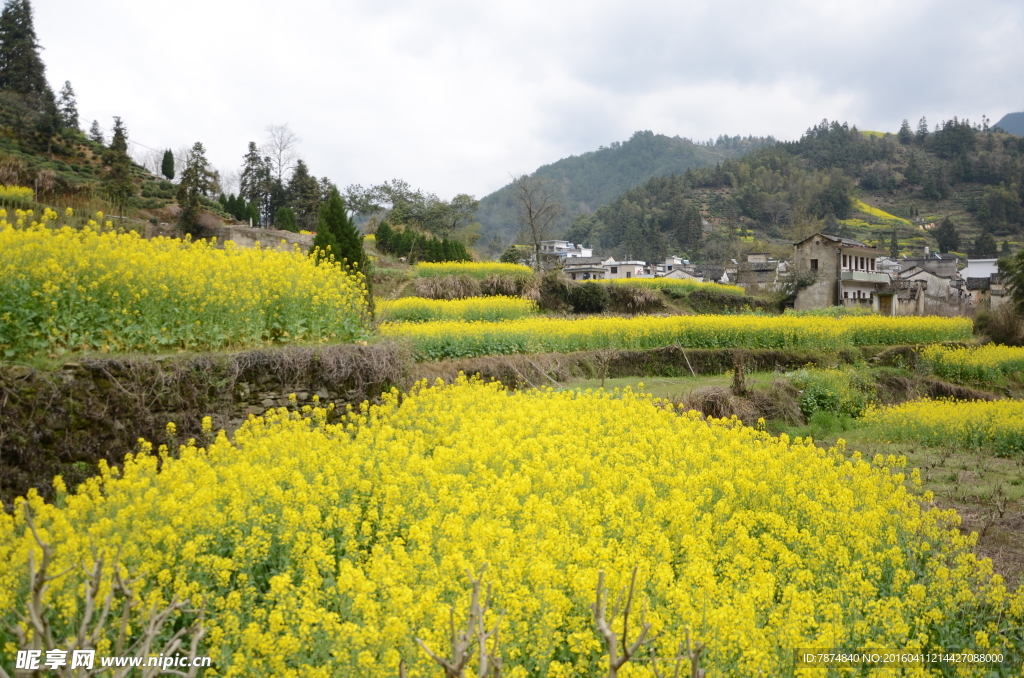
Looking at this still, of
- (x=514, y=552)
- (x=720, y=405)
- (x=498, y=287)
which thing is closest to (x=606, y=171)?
(x=498, y=287)

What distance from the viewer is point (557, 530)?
445 cm

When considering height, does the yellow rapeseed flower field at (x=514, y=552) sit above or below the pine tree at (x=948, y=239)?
below

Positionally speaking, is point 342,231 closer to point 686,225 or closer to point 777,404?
point 777,404

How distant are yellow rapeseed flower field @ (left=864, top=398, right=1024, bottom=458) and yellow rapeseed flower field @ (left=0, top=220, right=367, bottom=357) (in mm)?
9690

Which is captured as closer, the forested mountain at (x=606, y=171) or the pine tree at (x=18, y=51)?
the pine tree at (x=18, y=51)

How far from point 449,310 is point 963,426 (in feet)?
40.6

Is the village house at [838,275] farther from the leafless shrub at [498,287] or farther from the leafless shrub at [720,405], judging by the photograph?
the leafless shrub at [720,405]

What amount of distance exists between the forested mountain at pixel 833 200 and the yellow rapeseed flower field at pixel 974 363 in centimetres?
4474

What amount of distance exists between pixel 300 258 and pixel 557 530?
725 centimetres

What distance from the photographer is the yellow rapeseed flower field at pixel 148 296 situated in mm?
6645

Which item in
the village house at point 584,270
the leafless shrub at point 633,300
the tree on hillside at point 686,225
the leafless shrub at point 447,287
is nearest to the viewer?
the leafless shrub at point 447,287

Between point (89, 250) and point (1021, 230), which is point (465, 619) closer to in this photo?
point (89, 250)

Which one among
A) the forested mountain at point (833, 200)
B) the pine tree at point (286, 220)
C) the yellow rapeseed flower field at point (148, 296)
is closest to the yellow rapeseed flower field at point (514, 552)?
the yellow rapeseed flower field at point (148, 296)

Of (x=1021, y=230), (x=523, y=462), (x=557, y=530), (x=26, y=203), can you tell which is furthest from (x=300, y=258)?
(x=1021, y=230)
